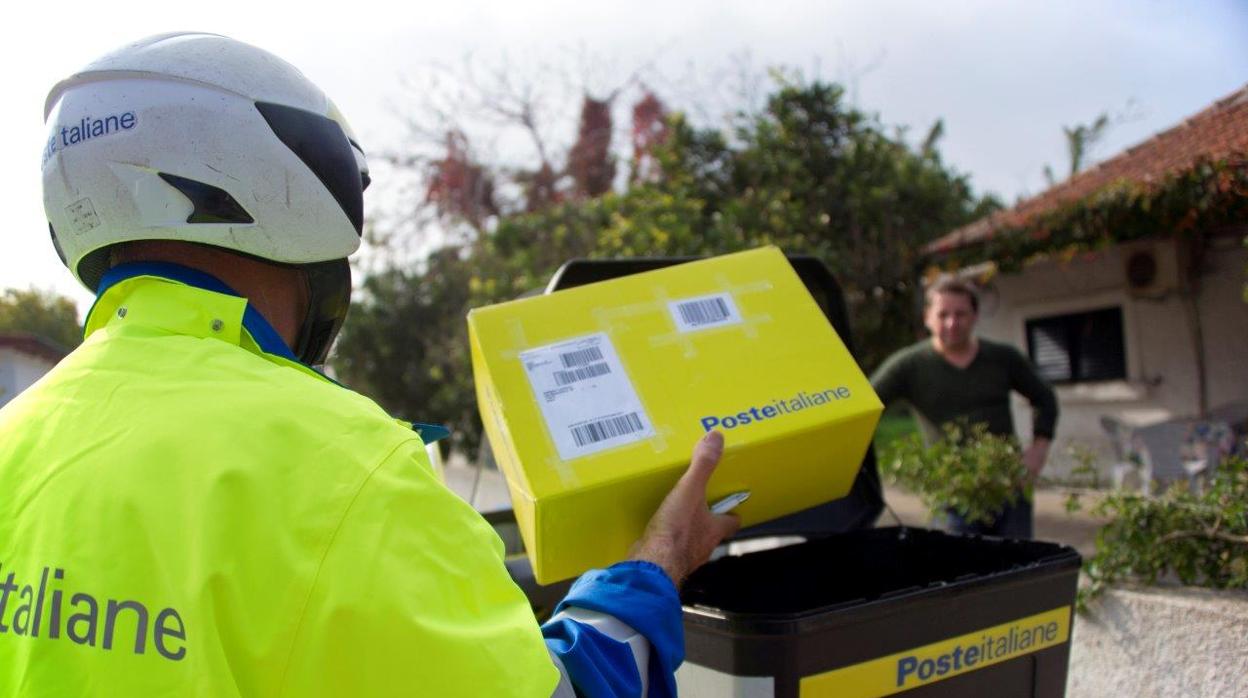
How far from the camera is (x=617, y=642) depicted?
4.30ft

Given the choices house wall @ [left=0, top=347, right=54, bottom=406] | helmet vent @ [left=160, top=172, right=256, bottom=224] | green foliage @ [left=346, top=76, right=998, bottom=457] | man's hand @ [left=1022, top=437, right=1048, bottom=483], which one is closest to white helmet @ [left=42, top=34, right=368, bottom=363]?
helmet vent @ [left=160, top=172, right=256, bottom=224]

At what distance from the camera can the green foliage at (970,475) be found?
335 cm

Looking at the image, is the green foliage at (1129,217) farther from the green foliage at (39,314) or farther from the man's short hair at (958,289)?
the green foliage at (39,314)

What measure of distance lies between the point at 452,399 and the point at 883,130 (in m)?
5.73

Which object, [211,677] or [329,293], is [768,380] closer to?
[329,293]

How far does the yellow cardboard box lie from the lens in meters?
1.79

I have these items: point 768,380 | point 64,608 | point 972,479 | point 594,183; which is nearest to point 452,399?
point 594,183

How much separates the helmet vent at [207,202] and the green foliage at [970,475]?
2.73 m

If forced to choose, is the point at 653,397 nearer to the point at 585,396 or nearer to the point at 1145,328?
the point at 585,396

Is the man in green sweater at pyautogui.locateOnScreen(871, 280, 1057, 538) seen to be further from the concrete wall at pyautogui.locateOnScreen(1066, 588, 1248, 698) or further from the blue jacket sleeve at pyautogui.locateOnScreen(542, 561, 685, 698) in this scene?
the blue jacket sleeve at pyautogui.locateOnScreen(542, 561, 685, 698)

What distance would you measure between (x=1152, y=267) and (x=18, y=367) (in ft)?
28.2

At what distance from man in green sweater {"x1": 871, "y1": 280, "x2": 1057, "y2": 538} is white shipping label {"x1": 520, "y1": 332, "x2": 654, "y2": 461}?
280cm

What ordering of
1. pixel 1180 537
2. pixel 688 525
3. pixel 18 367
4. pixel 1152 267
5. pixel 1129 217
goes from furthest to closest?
pixel 1152 267, pixel 1129 217, pixel 18 367, pixel 1180 537, pixel 688 525

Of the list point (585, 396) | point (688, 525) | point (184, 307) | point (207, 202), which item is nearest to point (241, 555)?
point (184, 307)
